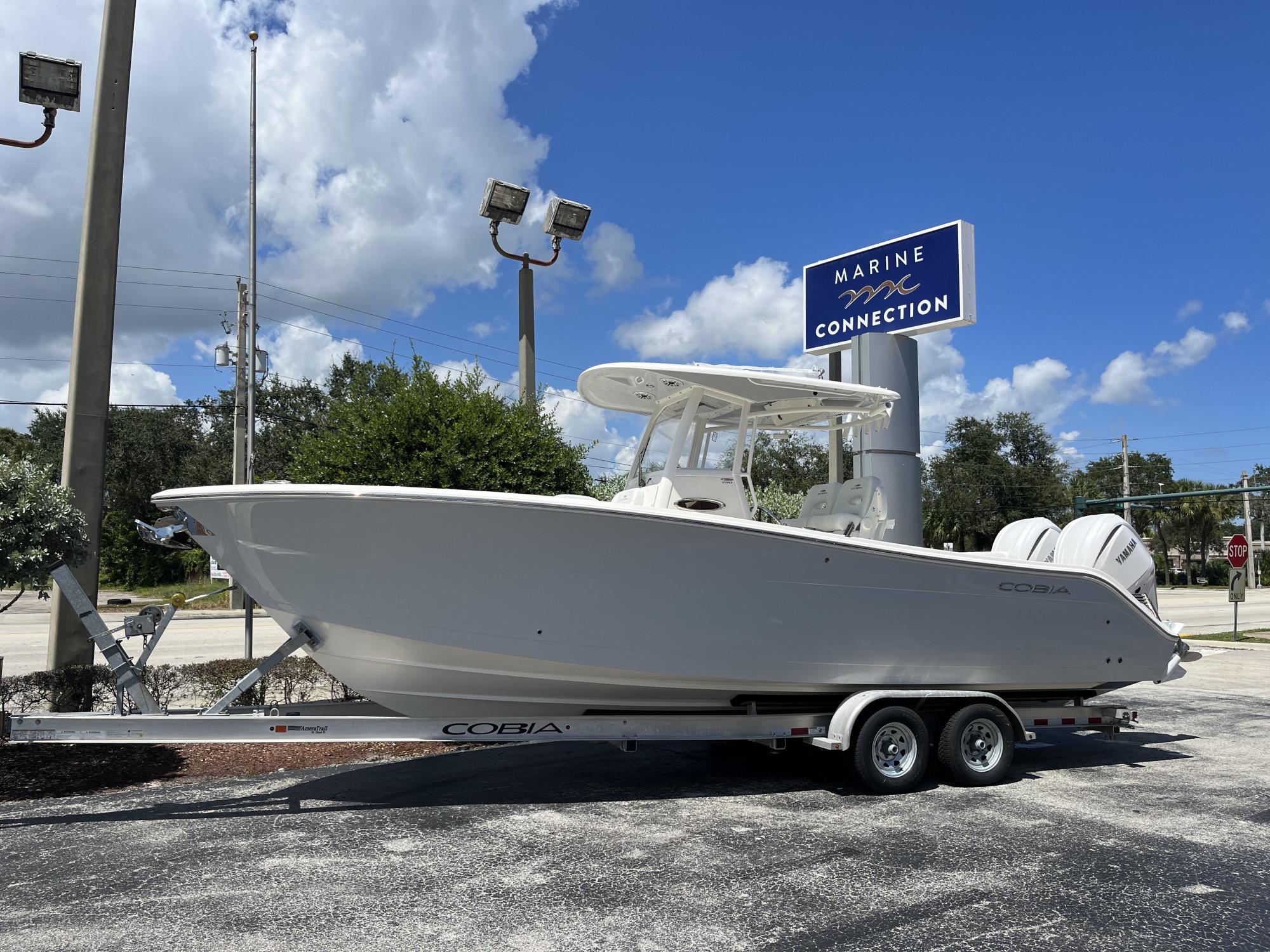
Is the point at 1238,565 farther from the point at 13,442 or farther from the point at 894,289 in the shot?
the point at 13,442

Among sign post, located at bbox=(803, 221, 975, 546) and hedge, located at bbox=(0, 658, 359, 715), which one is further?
sign post, located at bbox=(803, 221, 975, 546)

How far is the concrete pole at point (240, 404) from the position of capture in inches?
982

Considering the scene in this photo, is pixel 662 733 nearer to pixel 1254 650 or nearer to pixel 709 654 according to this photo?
pixel 709 654

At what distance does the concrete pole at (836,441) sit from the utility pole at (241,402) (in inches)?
601

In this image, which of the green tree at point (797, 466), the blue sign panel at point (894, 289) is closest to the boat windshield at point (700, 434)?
the blue sign panel at point (894, 289)

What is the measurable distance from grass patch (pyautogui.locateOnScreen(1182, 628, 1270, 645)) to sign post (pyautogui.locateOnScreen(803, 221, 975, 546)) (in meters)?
9.86

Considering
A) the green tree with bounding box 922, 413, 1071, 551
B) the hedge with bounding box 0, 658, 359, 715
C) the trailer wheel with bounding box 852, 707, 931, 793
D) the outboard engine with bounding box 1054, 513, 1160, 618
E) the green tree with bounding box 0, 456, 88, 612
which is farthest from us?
the green tree with bounding box 922, 413, 1071, 551

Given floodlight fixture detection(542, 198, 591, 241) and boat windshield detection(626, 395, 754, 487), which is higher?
floodlight fixture detection(542, 198, 591, 241)

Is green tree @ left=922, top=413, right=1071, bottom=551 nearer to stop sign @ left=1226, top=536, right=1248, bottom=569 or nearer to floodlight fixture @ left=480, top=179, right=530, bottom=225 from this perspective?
stop sign @ left=1226, top=536, right=1248, bottom=569

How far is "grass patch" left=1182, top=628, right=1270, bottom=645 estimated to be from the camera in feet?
63.0

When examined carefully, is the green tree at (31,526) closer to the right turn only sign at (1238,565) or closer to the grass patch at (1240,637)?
the grass patch at (1240,637)

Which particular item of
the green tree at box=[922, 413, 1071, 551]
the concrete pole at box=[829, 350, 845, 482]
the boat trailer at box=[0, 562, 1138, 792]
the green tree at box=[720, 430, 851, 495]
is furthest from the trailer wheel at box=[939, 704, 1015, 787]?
the green tree at box=[922, 413, 1071, 551]

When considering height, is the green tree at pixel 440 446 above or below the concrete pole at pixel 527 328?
below

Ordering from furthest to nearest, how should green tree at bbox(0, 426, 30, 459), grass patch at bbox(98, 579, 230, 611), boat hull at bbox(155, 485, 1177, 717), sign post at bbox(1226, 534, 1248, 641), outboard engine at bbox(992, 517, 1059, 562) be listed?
green tree at bbox(0, 426, 30, 459) → grass patch at bbox(98, 579, 230, 611) → sign post at bbox(1226, 534, 1248, 641) → outboard engine at bbox(992, 517, 1059, 562) → boat hull at bbox(155, 485, 1177, 717)
